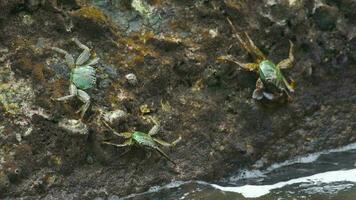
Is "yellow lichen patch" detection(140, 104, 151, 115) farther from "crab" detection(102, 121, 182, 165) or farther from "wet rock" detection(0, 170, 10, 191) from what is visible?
"wet rock" detection(0, 170, 10, 191)

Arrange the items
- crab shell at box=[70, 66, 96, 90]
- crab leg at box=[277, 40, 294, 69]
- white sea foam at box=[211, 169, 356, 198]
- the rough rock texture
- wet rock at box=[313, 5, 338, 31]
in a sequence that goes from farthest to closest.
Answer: wet rock at box=[313, 5, 338, 31]
crab leg at box=[277, 40, 294, 69]
white sea foam at box=[211, 169, 356, 198]
crab shell at box=[70, 66, 96, 90]
the rough rock texture

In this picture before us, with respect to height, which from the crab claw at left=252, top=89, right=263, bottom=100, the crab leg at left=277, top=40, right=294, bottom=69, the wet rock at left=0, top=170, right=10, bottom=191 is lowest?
the wet rock at left=0, top=170, right=10, bottom=191

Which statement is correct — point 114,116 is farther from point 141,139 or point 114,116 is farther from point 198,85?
point 198,85

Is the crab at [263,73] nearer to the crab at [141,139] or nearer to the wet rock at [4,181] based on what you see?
the crab at [141,139]

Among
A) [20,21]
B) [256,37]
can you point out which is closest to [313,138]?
[256,37]

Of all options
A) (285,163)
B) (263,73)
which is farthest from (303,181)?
(263,73)

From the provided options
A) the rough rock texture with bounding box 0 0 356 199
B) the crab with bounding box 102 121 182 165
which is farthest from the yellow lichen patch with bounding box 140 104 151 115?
the crab with bounding box 102 121 182 165

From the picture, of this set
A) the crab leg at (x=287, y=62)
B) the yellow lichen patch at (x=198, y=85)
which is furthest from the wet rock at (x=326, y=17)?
the yellow lichen patch at (x=198, y=85)
